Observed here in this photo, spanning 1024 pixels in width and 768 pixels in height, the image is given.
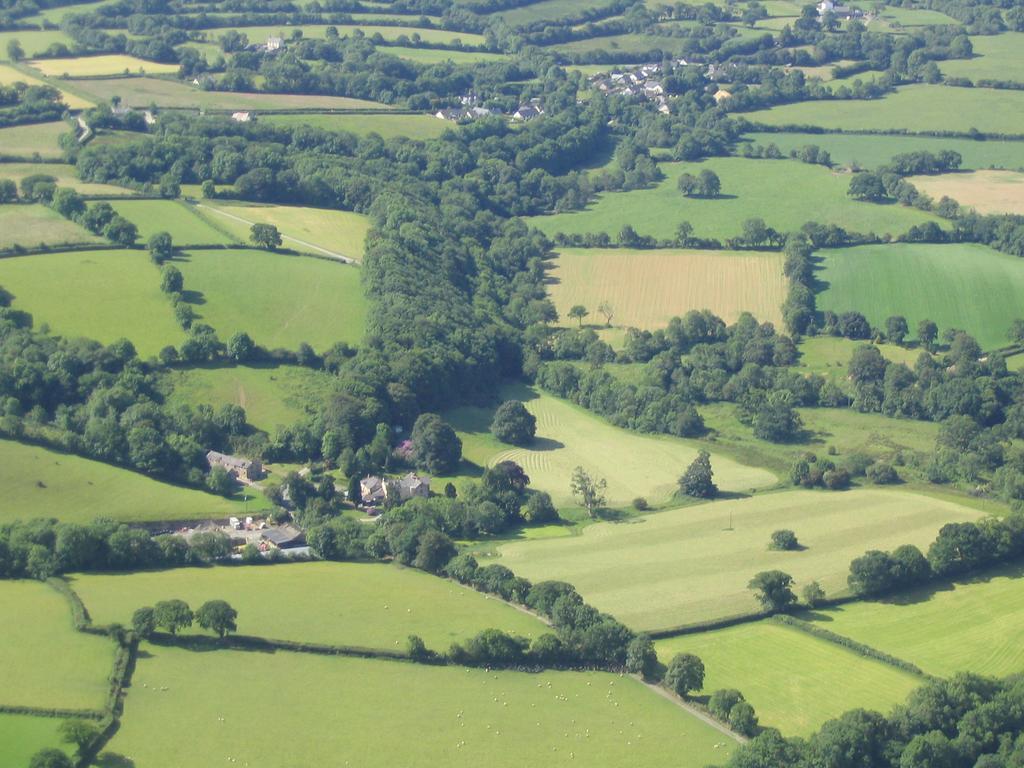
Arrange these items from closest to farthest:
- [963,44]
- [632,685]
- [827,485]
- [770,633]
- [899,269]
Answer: [632,685], [770,633], [827,485], [899,269], [963,44]

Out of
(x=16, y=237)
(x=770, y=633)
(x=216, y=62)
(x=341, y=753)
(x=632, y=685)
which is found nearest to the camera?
(x=341, y=753)

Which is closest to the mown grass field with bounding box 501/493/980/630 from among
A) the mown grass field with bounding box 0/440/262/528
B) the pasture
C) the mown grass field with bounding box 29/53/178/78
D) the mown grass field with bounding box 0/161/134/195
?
the mown grass field with bounding box 0/440/262/528

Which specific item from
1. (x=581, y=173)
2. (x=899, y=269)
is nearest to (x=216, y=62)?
(x=581, y=173)

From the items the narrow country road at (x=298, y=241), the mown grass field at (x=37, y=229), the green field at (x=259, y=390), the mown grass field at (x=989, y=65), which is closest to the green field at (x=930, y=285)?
the narrow country road at (x=298, y=241)

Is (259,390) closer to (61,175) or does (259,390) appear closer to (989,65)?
(61,175)

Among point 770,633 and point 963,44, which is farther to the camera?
point 963,44

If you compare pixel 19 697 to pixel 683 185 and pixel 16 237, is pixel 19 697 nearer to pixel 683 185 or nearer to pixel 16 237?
pixel 16 237

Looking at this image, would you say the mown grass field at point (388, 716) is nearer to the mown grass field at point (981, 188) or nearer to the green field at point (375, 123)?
the mown grass field at point (981, 188)

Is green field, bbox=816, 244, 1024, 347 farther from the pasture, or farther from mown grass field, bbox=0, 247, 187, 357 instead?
mown grass field, bbox=0, 247, 187, 357
